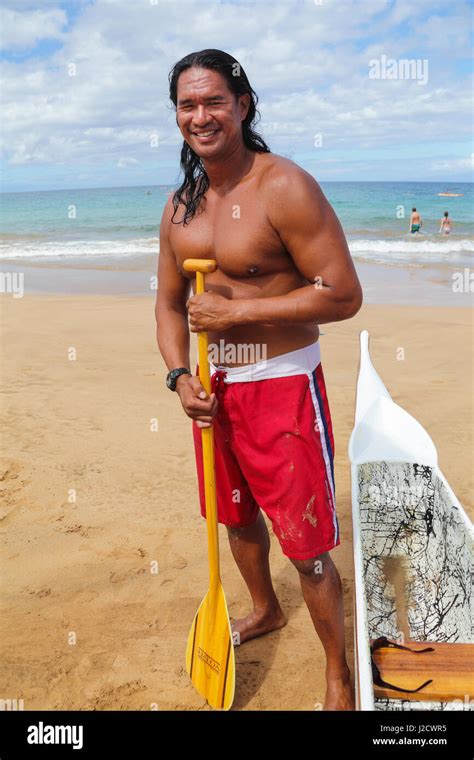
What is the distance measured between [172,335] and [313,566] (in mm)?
1121

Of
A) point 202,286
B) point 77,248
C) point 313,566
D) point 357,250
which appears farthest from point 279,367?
point 77,248

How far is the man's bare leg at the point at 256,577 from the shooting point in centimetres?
301

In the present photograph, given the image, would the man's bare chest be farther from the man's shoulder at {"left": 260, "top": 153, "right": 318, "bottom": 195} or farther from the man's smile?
the man's smile

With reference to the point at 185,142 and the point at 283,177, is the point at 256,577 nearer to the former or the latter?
the point at 283,177

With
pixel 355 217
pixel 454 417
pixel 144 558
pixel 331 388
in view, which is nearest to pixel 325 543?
pixel 144 558

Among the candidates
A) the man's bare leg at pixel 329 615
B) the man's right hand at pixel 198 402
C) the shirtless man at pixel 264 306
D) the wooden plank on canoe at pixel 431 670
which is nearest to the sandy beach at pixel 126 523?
the man's bare leg at pixel 329 615

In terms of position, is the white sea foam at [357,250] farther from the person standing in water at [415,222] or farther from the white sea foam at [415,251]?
the person standing in water at [415,222]

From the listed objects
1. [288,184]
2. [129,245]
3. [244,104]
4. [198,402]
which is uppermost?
[129,245]

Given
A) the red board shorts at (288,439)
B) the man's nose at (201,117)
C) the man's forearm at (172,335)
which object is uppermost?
the man's nose at (201,117)

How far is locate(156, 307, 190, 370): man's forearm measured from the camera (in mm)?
2834

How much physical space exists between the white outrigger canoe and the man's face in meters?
1.77

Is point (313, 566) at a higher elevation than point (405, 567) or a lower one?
higher

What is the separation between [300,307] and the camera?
2289 millimetres

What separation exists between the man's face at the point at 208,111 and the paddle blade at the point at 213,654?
1789 millimetres
